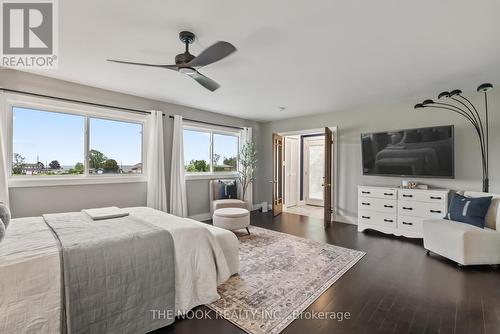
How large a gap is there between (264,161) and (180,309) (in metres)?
4.89

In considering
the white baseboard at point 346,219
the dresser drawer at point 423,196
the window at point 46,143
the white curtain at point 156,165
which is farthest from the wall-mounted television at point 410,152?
the window at point 46,143

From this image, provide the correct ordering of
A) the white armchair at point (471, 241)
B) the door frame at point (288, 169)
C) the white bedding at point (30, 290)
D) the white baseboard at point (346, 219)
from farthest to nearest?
the door frame at point (288, 169)
the white baseboard at point (346, 219)
the white armchair at point (471, 241)
the white bedding at point (30, 290)

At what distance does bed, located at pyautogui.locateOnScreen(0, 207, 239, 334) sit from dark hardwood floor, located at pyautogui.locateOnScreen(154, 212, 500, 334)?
292 millimetres

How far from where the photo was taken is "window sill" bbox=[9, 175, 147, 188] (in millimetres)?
3130

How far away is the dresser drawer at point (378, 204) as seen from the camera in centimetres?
413

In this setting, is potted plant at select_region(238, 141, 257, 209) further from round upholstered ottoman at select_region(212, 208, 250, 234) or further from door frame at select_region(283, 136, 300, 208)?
round upholstered ottoman at select_region(212, 208, 250, 234)

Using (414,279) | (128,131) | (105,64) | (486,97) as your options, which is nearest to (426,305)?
Answer: (414,279)

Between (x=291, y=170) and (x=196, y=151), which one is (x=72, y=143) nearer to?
(x=196, y=151)

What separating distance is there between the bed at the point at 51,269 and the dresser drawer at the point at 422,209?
3.16m

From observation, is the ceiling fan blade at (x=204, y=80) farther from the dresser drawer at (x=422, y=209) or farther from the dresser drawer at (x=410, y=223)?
the dresser drawer at (x=410, y=223)

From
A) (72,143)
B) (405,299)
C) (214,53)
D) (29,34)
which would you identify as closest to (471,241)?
(405,299)


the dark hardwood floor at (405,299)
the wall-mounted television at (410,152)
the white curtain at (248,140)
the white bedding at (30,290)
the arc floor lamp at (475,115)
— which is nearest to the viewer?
the white bedding at (30,290)

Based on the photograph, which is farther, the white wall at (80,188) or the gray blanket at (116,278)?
the white wall at (80,188)

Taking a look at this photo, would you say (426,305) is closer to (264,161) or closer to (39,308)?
(39,308)
